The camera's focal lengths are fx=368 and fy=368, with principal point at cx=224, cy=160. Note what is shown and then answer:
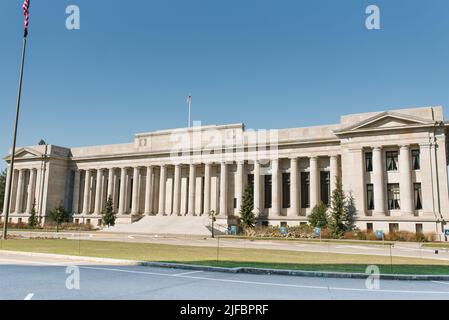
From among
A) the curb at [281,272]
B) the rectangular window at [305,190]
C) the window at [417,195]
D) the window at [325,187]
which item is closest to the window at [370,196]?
the window at [417,195]

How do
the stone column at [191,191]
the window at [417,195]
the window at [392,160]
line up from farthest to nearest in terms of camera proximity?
the stone column at [191,191]
the window at [392,160]
the window at [417,195]

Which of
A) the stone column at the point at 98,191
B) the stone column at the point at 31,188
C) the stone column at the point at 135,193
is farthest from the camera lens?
the stone column at the point at 31,188

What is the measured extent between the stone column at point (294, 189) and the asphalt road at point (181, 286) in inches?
1747

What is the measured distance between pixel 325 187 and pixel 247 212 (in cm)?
1294

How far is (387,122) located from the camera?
4916 cm

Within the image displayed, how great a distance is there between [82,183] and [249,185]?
37.8 meters

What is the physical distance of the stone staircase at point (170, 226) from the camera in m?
53.2

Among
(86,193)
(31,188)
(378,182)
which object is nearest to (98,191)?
(86,193)

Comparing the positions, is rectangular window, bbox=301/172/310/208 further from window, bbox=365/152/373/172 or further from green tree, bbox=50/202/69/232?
green tree, bbox=50/202/69/232

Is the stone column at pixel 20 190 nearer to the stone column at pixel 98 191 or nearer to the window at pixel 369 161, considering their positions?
the stone column at pixel 98 191

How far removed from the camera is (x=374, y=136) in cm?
5016

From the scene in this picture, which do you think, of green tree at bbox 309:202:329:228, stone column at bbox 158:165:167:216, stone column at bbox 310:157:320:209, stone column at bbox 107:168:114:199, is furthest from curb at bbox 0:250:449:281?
stone column at bbox 107:168:114:199

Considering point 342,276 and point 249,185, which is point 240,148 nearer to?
point 249,185

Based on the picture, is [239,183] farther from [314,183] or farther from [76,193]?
[76,193]
